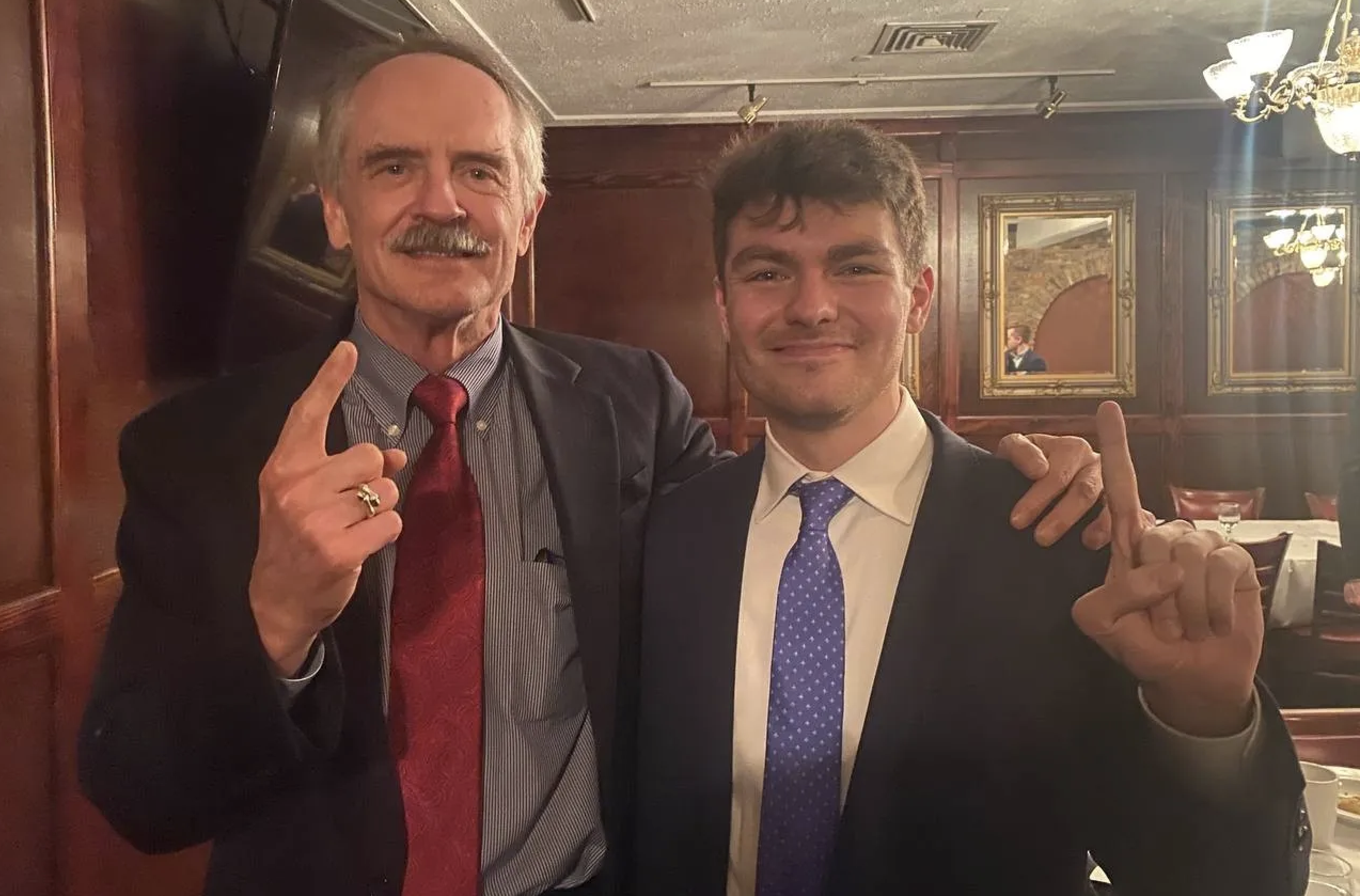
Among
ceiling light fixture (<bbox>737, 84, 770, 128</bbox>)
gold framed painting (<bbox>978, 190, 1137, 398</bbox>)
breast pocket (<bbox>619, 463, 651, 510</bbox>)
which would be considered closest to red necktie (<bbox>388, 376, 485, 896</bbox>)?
breast pocket (<bbox>619, 463, 651, 510</bbox>)

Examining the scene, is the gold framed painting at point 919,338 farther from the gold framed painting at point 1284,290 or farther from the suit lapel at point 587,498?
the suit lapel at point 587,498

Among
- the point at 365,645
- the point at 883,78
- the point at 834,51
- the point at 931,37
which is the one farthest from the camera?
the point at 883,78

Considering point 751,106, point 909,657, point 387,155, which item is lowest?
point 909,657

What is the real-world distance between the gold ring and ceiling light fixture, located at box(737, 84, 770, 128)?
4.29 m

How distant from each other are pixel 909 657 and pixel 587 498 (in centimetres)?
52

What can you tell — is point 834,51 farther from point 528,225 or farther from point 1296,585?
point 528,225

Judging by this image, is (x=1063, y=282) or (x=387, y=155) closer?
(x=387, y=155)

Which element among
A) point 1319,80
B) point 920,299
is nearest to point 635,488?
point 920,299

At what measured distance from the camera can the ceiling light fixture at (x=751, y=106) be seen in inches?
194

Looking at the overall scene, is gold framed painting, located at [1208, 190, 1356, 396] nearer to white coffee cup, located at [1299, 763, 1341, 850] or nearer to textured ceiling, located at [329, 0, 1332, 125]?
textured ceiling, located at [329, 0, 1332, 125]

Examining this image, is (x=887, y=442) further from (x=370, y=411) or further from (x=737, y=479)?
(x=370, y=411)

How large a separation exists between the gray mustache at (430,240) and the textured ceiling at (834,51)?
8.68ft

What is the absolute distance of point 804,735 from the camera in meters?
1.23

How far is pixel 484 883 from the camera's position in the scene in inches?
49.8
